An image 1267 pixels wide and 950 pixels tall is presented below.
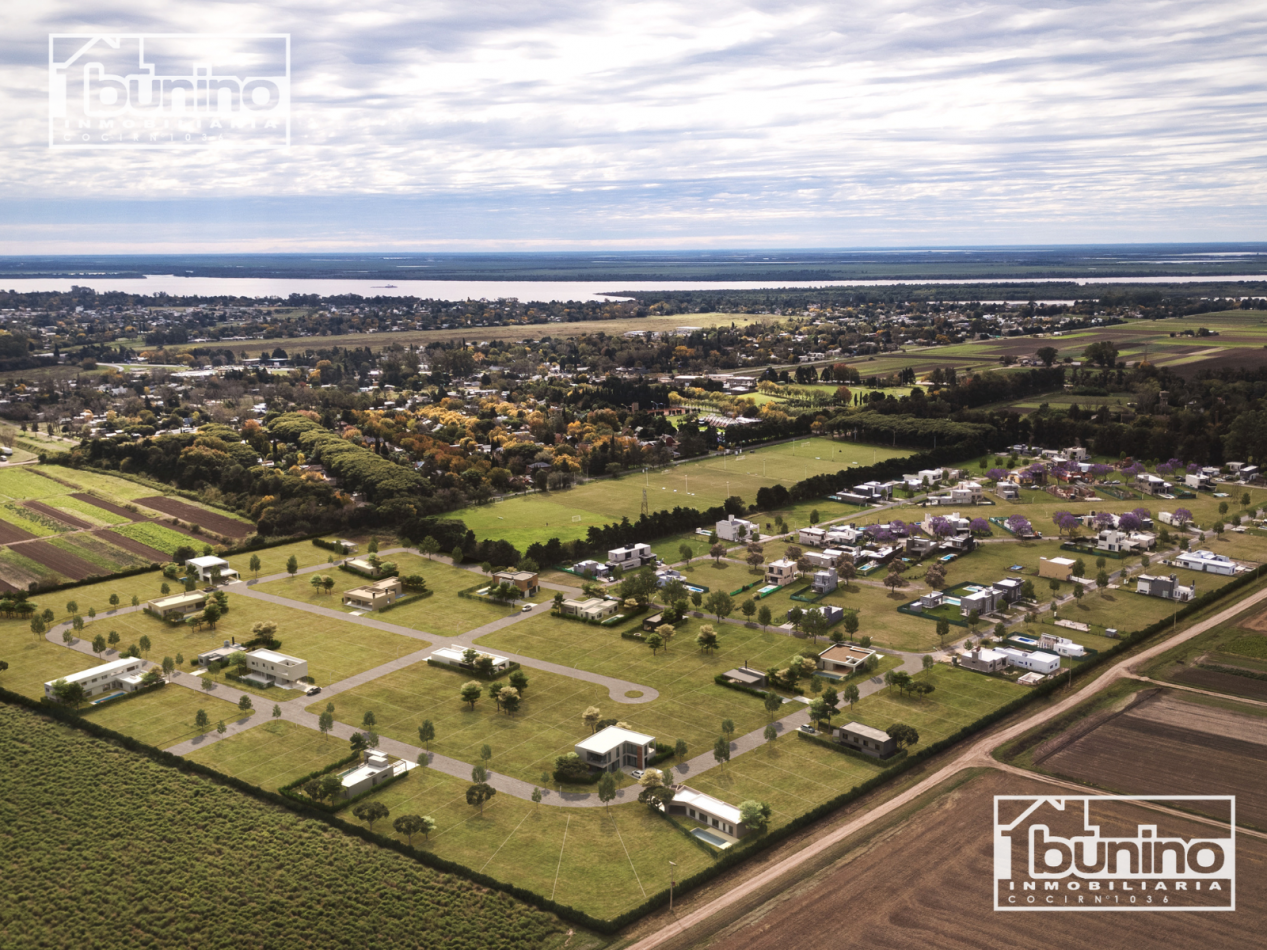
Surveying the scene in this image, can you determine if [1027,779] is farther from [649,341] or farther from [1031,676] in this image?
[649,341]

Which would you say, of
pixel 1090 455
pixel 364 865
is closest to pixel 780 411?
pixel 1090 455

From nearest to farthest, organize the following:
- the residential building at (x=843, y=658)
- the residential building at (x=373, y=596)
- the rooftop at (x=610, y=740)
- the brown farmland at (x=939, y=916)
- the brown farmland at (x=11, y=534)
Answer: the brown farmland at (x=939, y=916) < the rooftop at (x=610, y=740) < the residential building at (x=843, y=658) < the residential building at (x=373, y=596) < the brown farmland at (x=11, y=534)

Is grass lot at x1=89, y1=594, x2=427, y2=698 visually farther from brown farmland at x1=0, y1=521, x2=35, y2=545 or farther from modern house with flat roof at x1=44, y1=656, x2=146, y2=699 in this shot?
brown farmland at x1=0, y1=521, x2=35, y2=545

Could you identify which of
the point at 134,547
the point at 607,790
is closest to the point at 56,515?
the point at 134,547

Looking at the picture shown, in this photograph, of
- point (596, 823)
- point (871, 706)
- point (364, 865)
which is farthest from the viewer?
point (871, 706)

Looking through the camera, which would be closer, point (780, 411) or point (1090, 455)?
point (1090, 455)

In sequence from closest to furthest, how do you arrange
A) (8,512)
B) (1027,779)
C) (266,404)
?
(1027,779), (8,512), (266,404)

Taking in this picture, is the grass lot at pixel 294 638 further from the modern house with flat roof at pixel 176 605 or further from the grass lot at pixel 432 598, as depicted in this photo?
the grass lot at pixel 432 598
